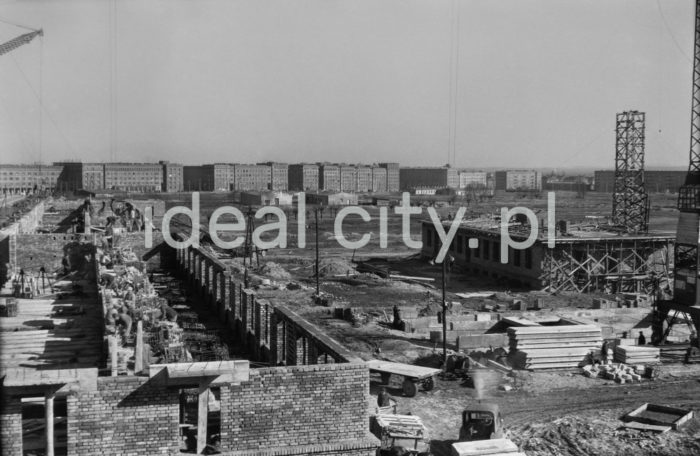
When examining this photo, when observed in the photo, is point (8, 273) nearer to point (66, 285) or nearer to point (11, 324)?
point (66, 285)

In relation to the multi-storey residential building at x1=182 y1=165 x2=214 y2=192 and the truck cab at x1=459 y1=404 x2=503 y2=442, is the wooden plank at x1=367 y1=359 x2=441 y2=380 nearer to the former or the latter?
the truck cab at x1=459 y1=404 x2=503 y2=442

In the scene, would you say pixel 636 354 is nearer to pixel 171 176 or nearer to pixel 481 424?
pixel 481 424

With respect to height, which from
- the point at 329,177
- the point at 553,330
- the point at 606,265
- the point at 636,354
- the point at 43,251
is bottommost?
the point at 636,354

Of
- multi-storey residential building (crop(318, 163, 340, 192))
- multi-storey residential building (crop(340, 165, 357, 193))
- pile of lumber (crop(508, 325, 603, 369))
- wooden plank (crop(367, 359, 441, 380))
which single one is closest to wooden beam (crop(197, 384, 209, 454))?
wooden plank (crop(367, 359, 441, 380))

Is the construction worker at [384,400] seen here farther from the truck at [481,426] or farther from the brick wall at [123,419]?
the brick wall at [123,419]

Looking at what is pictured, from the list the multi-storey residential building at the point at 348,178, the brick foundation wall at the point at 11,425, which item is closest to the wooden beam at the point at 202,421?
the brick foundation wall at the point at 11,425

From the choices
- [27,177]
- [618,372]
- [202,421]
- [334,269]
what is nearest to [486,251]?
[334,269]

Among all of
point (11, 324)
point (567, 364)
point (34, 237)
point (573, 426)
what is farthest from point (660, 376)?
point (34, 237)
